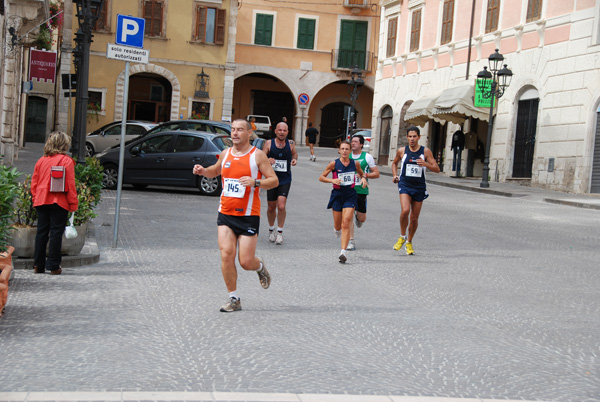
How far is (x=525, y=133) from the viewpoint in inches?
1175

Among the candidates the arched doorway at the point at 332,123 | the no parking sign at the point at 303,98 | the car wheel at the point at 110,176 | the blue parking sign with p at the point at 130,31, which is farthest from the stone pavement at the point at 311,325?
the arched doorway at the point at 332,123

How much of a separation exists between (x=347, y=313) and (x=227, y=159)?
1705mm

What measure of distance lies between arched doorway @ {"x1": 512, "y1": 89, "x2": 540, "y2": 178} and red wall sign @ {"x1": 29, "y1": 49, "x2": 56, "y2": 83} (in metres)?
16.2

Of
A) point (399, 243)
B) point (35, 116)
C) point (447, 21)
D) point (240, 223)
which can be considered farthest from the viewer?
point (35, 116)

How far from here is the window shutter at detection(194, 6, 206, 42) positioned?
1813 inches

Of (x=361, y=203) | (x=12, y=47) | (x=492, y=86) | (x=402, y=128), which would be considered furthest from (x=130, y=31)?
(x=402, y=128)

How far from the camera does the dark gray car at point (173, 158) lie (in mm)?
19969

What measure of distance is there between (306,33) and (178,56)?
32.4 feet

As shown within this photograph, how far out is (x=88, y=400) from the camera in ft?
15.3

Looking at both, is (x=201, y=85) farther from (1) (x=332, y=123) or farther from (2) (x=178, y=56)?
(1) (x=332, y=123)

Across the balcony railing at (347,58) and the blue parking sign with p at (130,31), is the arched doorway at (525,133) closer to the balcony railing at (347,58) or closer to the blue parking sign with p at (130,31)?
the blue parking sign with p at (130,31)

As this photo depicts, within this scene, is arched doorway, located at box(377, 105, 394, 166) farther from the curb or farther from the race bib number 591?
the curb

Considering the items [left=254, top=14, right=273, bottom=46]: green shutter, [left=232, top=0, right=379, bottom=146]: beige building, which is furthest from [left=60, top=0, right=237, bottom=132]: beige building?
[left=254, top=14, right=273, bottom=46]: green shutter

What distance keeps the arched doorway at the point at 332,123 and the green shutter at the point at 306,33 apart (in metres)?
4.99
